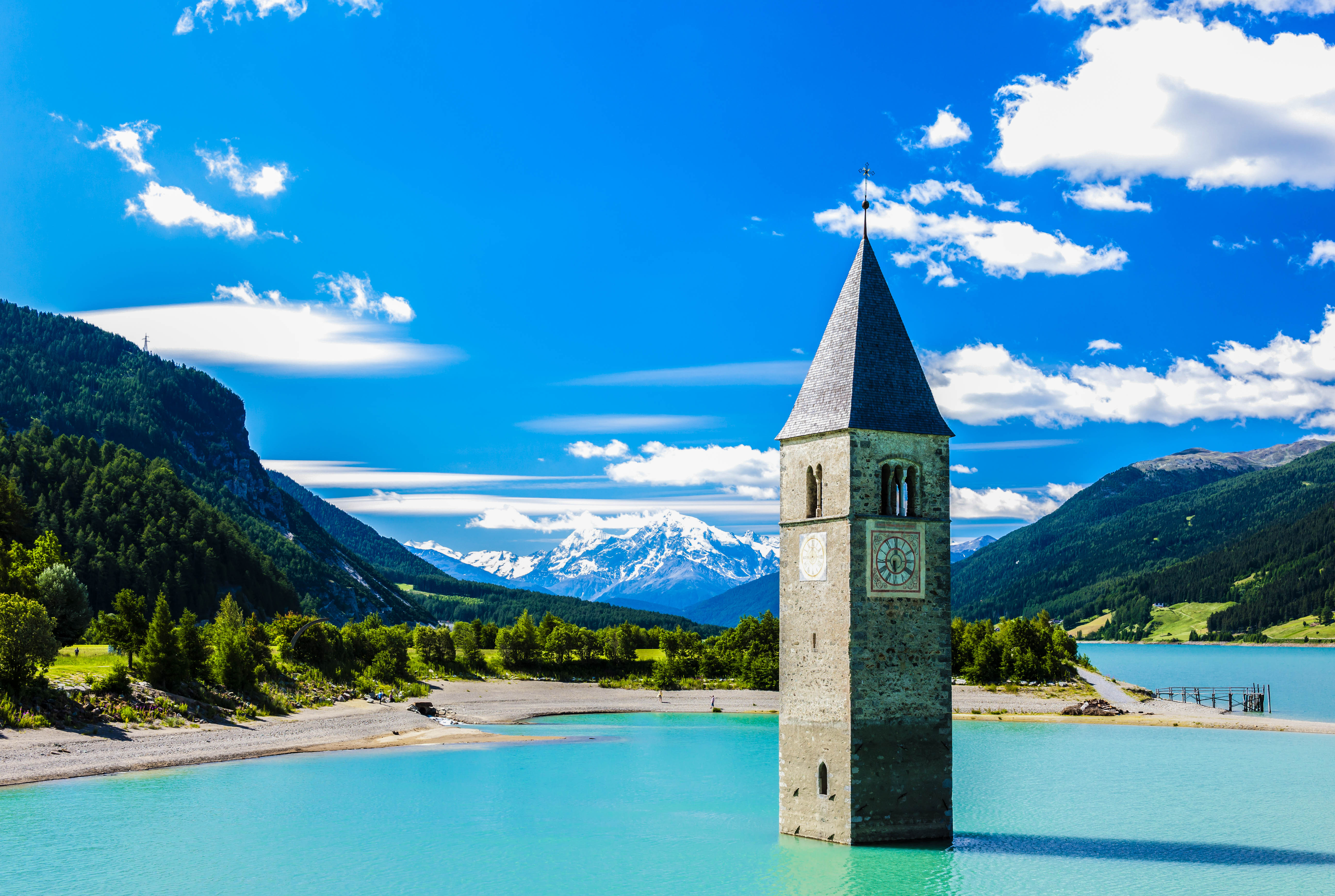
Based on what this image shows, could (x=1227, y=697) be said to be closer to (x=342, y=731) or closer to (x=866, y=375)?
(x=342, y=731)

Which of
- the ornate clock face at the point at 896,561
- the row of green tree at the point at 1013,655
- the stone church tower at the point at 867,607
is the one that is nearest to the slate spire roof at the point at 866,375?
the stone church tower at the point at 867,607

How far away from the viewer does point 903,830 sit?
3881 centimetres

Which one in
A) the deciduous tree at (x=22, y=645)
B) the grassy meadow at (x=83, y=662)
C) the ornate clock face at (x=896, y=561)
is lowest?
the grassy meadow at (x=83, y=662)

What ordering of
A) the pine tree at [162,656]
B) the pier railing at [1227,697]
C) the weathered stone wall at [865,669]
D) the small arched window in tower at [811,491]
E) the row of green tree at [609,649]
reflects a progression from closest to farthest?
the weathered stone wall at [865,669]
the small arched window in tower at [811,491]
the pine tree at [162,656]
the pier railing at [1227,697]
the row of green tree at [609,649]

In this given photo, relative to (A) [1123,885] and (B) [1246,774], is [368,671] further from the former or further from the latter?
(A) [1123,885]

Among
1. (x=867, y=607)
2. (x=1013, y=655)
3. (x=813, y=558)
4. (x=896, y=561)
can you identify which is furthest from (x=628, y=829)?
(x=1013, y=655)

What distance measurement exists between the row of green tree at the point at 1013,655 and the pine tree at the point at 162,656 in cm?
7634

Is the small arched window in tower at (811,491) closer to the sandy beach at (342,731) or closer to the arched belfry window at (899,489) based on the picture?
the arched belfry window at (899,489)

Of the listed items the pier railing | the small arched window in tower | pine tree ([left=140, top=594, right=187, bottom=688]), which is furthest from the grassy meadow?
the pier railing

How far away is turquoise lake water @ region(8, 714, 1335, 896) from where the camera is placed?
124 feet

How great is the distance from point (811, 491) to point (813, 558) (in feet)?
8.52

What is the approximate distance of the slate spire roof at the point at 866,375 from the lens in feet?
132

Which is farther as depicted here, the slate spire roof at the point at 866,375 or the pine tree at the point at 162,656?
the pine tree at the point at 162,656

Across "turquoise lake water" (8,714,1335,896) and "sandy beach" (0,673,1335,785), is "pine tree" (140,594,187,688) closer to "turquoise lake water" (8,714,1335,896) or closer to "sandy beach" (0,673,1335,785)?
"sandy beach" (0,673,1335,785)
